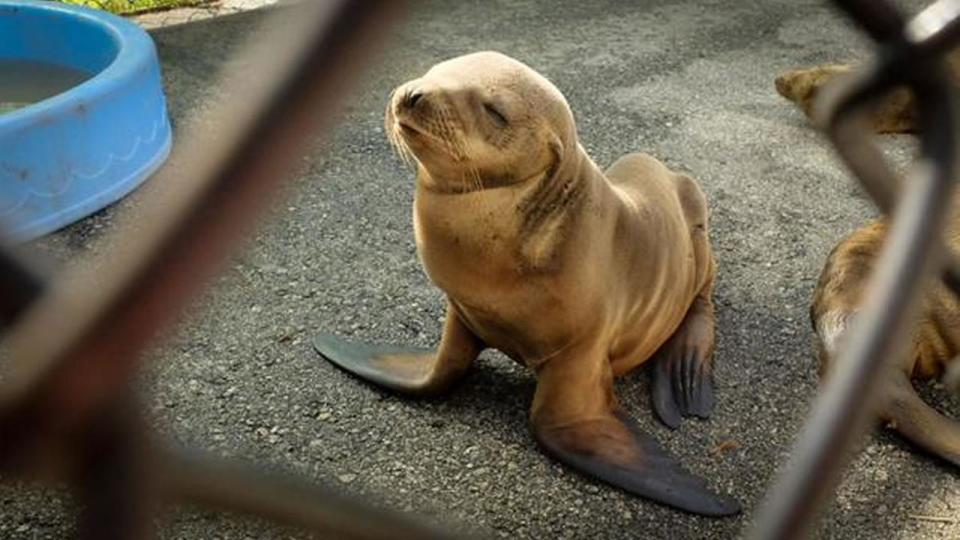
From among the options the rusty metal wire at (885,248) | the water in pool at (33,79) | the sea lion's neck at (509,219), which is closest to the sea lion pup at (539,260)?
the sea lion's neck at (509,219)

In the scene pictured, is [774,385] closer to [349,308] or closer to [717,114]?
[349,308]

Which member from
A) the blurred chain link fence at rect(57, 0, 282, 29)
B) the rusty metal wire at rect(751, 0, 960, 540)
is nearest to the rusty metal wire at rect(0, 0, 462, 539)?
the rusty metal wire at rect(751, 0, 960, 540)

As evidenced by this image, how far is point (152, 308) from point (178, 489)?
0.09 metres

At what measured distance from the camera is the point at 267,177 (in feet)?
1.10

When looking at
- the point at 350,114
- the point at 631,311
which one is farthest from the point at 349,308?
the point at 350,114

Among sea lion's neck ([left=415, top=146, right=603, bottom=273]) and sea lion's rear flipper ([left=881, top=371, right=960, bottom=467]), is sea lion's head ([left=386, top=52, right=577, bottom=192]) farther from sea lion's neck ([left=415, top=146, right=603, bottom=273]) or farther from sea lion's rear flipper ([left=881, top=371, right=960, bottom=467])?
sea lion's rear flipper ([left=881, top=371, right=960, bottom=467])

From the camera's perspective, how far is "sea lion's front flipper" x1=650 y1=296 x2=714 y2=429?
211 centimetres

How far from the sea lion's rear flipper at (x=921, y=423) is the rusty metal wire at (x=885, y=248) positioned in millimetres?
1470

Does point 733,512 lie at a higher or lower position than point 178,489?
lower

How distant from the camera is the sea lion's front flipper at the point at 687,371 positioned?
211 centimetres

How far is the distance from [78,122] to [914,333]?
1.73 metres

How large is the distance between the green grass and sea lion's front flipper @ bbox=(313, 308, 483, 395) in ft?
7.17

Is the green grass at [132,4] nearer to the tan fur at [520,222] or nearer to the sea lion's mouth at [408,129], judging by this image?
the tan fur at [520,222]

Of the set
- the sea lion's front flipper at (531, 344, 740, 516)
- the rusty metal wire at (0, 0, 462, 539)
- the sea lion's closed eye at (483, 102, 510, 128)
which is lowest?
the sea lion's front flipper at (531, 344, 740, 516)
